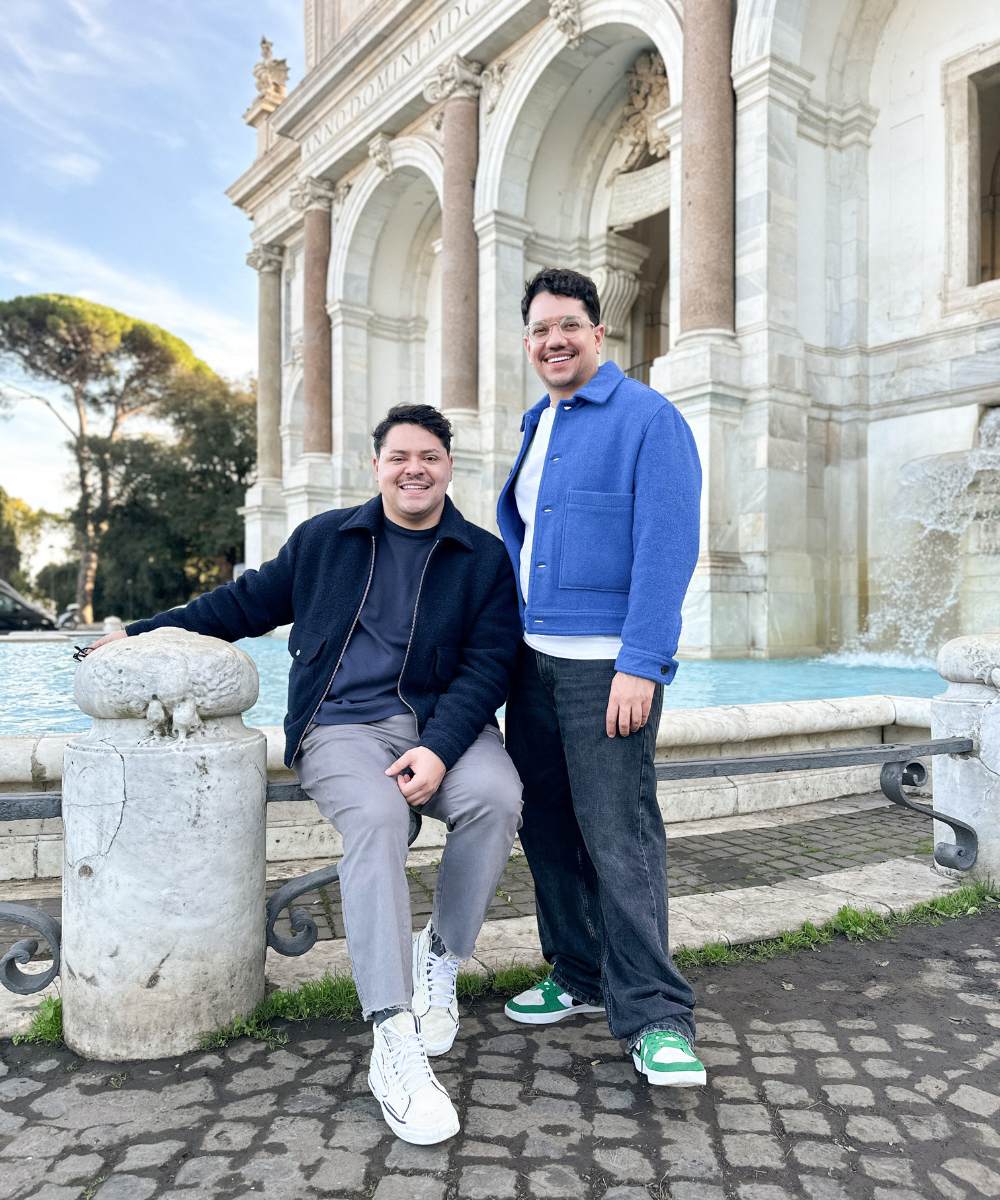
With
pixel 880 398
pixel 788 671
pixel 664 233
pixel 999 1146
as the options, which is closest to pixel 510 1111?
pixel 999 1146

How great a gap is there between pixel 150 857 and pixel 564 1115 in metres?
1.09

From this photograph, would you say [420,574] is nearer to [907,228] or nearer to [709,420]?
[709,420]

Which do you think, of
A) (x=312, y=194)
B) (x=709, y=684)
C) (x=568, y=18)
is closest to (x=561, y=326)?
(x=709, y=684)

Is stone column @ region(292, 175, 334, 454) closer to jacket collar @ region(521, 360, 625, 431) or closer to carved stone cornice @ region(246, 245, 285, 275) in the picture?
carved stone cornice @ region(246, 245, 285, 275)

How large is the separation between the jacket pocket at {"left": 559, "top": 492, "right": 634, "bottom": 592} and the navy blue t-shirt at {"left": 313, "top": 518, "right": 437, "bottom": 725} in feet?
1.68

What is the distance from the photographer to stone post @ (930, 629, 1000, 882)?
3.15m

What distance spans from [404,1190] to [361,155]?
62.0 feet

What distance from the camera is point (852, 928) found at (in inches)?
109

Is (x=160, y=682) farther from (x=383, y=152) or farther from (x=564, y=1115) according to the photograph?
(x=383, y=152)

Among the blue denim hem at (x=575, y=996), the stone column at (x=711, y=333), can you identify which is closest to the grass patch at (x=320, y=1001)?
the blue denim hem at (x=575, y=996)

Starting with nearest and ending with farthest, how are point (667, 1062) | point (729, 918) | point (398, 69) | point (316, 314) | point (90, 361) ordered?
point (667, 1062)
point (729, 918)
point (398, 69)
point (316, 314)
point (90, 361)

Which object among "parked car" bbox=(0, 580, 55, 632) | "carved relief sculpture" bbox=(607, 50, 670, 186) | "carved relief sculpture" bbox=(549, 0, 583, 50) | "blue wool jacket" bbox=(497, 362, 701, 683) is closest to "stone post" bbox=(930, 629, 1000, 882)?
"blue wool jacket" bbox=(497, 362, 701, 683)

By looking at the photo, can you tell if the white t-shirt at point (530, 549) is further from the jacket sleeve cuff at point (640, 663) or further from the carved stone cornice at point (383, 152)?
the carved stone cornice at point (383, 152)

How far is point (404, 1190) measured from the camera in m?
1.59
